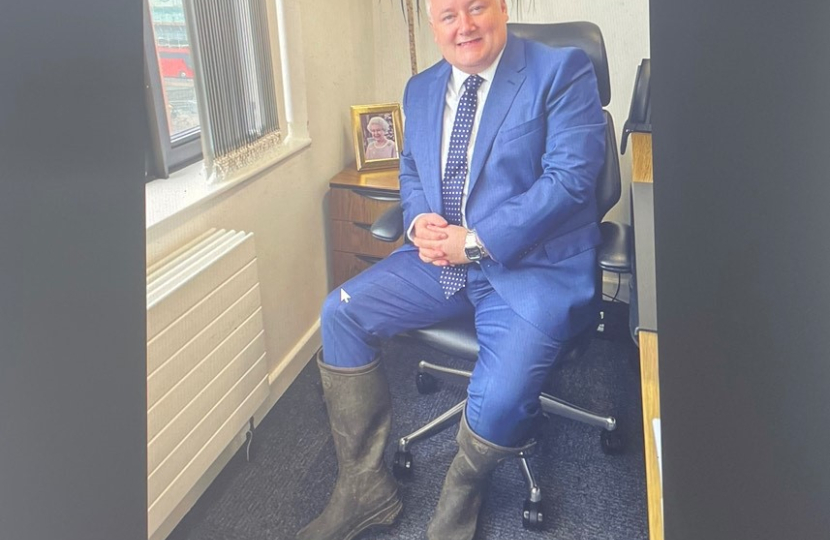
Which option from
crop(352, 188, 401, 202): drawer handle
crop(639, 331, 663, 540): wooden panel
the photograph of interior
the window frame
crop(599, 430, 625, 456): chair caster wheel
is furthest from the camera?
crop(352, 188, 401, 202): drawer handle

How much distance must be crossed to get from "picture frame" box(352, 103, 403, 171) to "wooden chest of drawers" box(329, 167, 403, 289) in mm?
38

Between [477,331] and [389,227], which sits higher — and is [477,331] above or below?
below

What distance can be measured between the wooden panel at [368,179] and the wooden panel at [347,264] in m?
0.20

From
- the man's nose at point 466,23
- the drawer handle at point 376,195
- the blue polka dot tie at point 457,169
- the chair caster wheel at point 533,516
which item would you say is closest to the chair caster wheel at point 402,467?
the chair caster wheel at point 533,516

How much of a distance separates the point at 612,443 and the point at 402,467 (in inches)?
18.9

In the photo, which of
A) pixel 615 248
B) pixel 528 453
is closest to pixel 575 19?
pixel 615 248

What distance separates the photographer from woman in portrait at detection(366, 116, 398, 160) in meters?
1.72

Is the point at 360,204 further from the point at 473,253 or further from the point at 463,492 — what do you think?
the point at 463,492

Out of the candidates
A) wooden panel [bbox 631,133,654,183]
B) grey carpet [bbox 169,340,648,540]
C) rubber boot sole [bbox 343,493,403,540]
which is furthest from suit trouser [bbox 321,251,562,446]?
wooden panel [bbox 631,133,654,183]

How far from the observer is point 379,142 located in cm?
173

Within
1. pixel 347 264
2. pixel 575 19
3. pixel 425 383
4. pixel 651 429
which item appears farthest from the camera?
pixel 347 264

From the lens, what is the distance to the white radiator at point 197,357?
1.04m

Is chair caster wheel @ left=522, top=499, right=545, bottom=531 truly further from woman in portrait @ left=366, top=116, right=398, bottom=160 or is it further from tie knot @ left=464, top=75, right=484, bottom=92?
woman in portrait @ left=366, top=116, right=398, bottom=160

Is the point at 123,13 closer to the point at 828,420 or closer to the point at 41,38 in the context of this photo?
the point at 41,38
